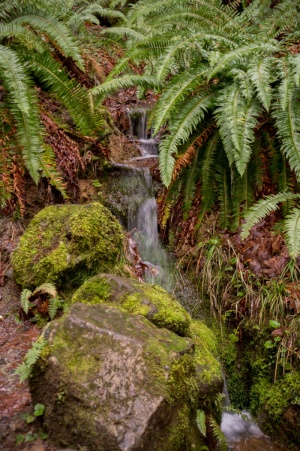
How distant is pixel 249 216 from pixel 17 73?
272cm

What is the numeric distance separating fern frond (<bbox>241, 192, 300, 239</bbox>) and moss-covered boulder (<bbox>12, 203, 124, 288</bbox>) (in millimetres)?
1246

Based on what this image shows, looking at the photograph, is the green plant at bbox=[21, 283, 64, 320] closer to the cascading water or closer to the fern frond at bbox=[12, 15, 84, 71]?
the cascading water

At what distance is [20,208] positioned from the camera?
12.6ft

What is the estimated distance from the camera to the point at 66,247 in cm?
316

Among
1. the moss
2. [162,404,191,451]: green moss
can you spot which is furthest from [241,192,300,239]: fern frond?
[162,404,191,451]: green moss

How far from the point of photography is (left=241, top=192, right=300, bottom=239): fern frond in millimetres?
3615

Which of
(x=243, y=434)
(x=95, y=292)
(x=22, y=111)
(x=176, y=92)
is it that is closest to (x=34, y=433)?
(x=95, y=292)

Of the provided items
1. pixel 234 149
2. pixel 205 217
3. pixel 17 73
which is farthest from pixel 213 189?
pixel 17 73

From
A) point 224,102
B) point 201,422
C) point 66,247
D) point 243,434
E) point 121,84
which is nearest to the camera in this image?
point 201,422

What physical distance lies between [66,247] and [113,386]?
150 cm

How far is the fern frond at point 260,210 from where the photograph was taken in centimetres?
362

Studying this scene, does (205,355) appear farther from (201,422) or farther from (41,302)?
(41,302)

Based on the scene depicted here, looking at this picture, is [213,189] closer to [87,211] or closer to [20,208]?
[87,211]

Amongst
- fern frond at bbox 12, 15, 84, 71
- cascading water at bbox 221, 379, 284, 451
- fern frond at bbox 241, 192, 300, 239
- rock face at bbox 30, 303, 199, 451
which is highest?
fern frond at bbox 12, 15, 84, 71
